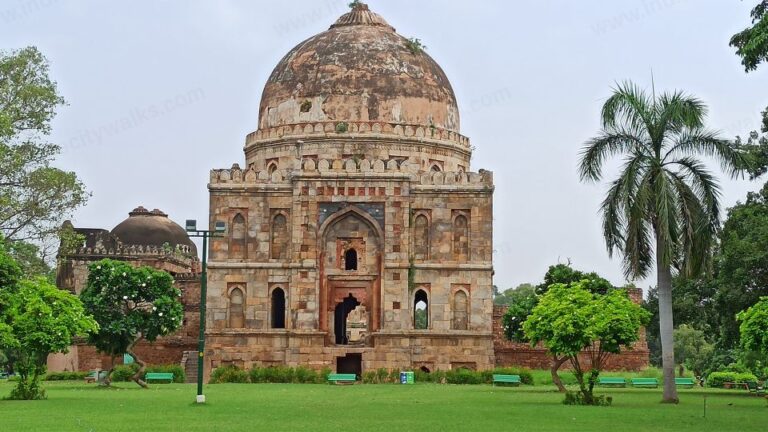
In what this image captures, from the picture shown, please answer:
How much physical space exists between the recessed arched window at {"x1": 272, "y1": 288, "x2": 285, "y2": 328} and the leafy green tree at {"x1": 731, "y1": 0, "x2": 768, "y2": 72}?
24.0m

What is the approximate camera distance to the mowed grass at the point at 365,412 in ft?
65.3

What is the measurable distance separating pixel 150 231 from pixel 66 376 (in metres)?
12.1

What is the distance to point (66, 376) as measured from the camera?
4303 cm

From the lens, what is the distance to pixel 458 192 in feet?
140

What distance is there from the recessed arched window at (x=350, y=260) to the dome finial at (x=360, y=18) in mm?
10564

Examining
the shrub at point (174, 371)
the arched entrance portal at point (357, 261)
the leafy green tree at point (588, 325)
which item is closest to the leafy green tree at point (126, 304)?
the shrub at point (174, 371)

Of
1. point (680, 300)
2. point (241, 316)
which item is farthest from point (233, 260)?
point (680, 300)

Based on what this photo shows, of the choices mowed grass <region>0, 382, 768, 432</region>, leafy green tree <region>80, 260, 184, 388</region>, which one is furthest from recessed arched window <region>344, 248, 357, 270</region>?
mowed grass <region>0, 382, 768, 432</region>

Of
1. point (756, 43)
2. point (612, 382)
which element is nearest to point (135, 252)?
point (612, 382)

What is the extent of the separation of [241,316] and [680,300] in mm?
15012

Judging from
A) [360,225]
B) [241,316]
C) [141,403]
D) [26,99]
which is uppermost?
[26,99]

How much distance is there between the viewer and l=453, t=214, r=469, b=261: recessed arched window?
42469 mm

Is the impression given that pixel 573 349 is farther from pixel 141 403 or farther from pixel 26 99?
pixel 26 99

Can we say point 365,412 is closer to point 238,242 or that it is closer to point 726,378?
point 238,242
